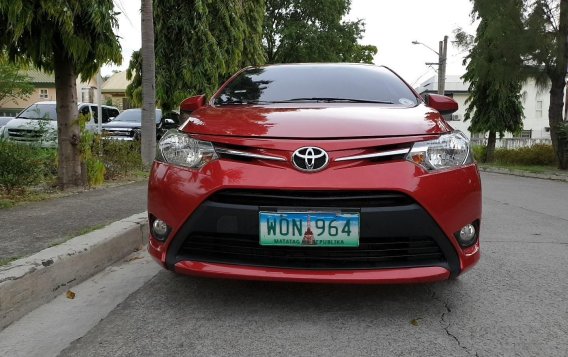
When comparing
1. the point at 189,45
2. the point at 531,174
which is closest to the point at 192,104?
the point at 189,45

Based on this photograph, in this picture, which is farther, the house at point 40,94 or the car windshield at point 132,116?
the house at point 40,94

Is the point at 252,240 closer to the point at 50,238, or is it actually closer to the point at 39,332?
the point at 39,332

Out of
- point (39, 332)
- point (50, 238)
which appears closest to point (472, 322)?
point (39, 332)

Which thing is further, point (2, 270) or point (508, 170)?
point (508, 170)

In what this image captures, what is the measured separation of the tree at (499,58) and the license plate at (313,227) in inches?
582

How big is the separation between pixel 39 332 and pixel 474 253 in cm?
228

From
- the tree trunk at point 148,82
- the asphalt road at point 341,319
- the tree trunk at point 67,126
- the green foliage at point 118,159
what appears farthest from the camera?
the tree trunk at point 148,82

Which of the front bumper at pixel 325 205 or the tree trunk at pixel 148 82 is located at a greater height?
the tree trunk at pixel 148 82

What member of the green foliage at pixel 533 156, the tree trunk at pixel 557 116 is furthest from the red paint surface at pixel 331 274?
the green foliage at pixel 533 156

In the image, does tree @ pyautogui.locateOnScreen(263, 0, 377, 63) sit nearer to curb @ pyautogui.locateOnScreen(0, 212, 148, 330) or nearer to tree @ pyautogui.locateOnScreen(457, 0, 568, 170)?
tree @ pyautogui.locateOnScreen(457, 0, 568, 170)

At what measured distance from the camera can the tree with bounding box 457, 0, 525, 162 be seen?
50.1 feet

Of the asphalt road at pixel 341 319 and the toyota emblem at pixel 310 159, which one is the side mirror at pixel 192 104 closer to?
the asphalt road at pixel 341 319

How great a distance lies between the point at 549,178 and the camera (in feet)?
43.8

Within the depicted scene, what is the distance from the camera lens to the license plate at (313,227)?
2.48m
